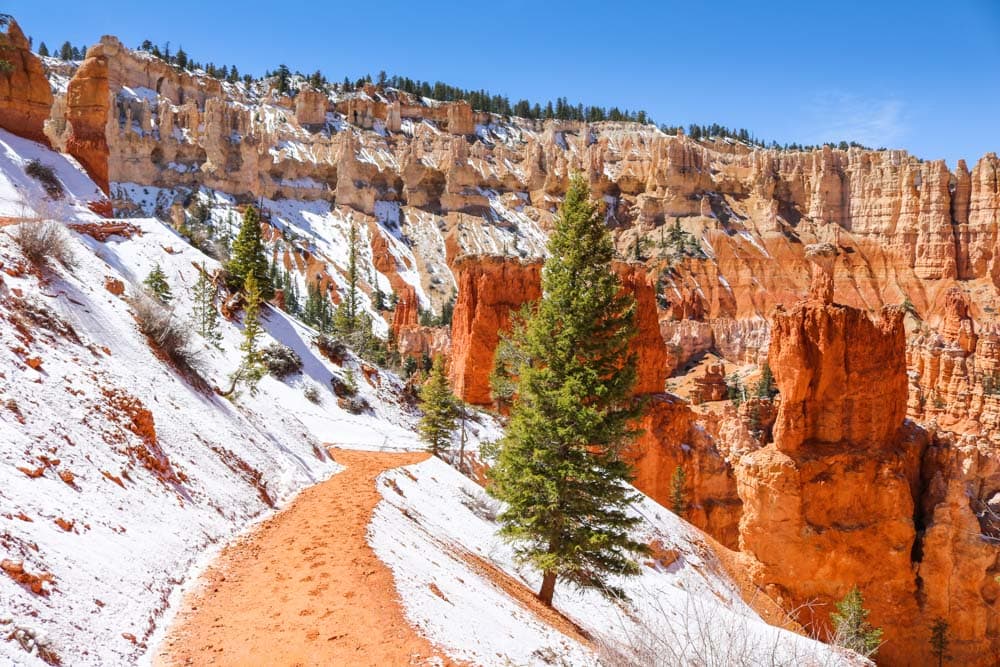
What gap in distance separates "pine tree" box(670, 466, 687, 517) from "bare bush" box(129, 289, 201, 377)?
24779mm

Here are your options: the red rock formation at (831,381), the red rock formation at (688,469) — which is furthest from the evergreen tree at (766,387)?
the red rock formation at (831,381)

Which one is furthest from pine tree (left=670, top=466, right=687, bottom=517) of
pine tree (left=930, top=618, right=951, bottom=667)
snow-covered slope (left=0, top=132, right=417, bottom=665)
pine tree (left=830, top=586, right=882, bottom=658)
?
snow-covered slope (left=0, top=132, right=417, bottom=665)

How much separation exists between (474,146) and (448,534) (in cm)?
13907

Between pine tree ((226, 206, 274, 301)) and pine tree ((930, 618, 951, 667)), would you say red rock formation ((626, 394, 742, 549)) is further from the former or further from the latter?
pine tree ((226, 206, 274, 301))

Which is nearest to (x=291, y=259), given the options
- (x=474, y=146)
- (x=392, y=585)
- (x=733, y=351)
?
(x=474, y=146)

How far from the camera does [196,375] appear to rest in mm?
15938

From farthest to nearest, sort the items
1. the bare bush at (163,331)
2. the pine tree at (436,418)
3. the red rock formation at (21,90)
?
the pine tree at (436,418)
the red rock formation at (21,90)
the bare bush at (163,331)

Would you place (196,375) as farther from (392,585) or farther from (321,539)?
(392,585)

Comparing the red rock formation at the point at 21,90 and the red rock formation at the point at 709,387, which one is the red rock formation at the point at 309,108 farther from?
the red rock formation at the point at 21,90

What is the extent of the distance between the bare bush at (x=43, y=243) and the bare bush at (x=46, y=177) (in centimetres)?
1452

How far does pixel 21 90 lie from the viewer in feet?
94.1

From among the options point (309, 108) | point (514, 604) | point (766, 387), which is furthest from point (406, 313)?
point (514, 604)

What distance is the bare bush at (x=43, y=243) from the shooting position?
12945 mm

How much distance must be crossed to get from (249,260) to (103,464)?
97.3 ft
